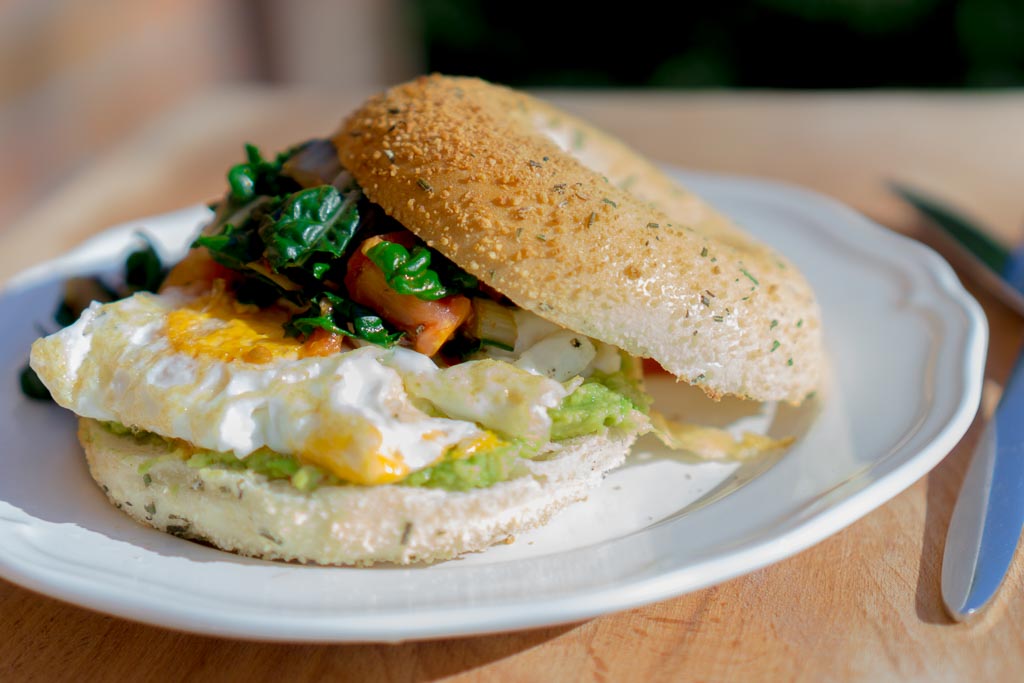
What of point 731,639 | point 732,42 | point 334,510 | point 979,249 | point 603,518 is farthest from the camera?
point 732,42

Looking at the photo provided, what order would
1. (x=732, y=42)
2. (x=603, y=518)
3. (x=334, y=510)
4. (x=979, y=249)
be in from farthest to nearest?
1. (x=732, y=42)
2. (x=979, y=249)
3. (x=603, y=518)
4. (x=334, y=510)

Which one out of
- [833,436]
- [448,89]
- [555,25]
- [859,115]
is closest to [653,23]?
[555,25]

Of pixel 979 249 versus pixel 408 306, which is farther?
pixel 979 249

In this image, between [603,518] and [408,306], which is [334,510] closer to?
[408,306]

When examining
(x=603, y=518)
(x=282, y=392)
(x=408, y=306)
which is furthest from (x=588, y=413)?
(x=282, y=392)

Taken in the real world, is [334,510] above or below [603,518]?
above

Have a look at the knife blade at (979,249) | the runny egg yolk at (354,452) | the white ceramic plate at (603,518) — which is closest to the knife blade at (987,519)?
the white ceramic plate at (603,518)

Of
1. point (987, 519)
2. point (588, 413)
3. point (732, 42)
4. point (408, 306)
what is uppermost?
point (408, 306)

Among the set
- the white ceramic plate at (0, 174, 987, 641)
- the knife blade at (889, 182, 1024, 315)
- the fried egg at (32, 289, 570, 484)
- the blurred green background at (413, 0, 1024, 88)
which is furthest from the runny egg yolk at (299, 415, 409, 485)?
the blurred green background at (413, 0, 1024, 88)

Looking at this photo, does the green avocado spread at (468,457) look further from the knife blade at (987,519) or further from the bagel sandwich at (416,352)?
the knife blade at (987,519)
